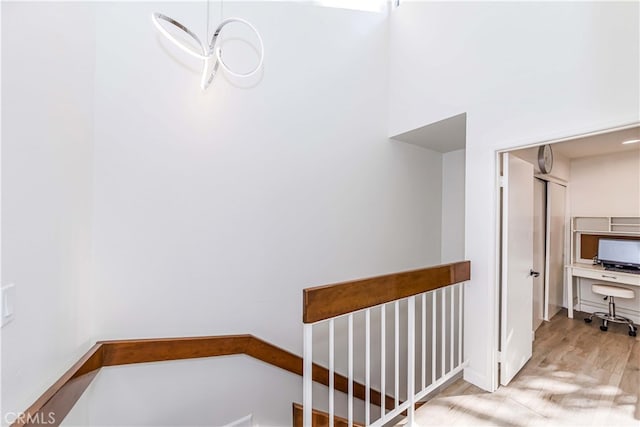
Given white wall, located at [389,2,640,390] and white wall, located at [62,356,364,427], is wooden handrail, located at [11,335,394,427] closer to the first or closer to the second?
white wall, located at [62,356,364,427]

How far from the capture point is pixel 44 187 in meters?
1.25

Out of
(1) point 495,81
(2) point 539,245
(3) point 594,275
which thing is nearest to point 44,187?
(1) point 495,81

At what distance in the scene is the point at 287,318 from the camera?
2381 mm

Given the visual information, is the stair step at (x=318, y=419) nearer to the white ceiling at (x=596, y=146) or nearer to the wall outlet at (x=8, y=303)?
the wall outlet at (x=8, y=303)

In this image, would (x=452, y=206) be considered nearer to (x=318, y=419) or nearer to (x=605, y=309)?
(x=605, y=309)

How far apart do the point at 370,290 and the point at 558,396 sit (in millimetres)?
1754

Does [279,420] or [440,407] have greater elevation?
[440,407]

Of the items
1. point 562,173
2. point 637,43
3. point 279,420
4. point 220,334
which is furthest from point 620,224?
point 220,334

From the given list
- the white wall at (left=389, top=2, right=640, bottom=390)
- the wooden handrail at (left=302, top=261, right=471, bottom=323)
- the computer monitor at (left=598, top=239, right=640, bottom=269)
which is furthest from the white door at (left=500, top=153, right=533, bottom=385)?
the computer monitor at (left=598, top=239, right=640, bottom=269)

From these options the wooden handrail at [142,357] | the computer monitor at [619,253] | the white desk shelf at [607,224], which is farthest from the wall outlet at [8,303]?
the white desk shelf at [607,224]

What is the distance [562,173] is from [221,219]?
4.53 m

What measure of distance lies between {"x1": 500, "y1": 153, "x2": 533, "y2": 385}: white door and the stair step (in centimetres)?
128

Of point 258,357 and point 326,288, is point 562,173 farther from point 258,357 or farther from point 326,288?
point 258,357

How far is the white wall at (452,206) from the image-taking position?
3.62 meters
